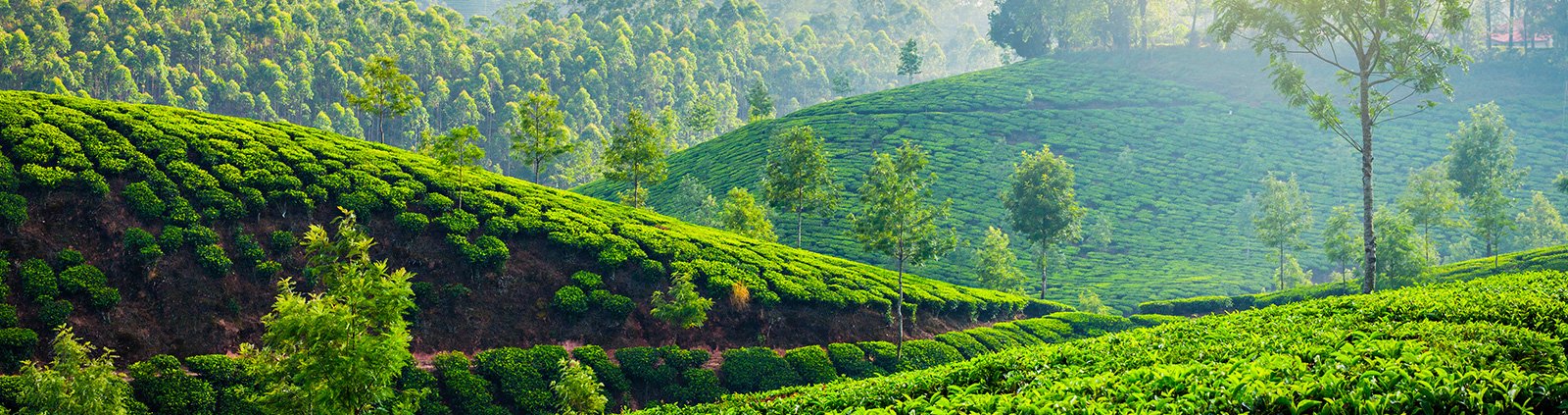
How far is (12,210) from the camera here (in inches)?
906

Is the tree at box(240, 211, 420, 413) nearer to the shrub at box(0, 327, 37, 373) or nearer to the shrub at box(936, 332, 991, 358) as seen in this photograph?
the shrub at box(0, 327, 37, 373)

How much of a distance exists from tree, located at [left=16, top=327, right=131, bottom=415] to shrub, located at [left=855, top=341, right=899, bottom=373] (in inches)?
786

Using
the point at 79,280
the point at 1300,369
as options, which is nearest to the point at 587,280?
the point at 79,280

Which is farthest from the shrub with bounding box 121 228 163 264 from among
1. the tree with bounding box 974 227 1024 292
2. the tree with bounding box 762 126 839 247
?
the tree with bounding box 974 227 1024 292

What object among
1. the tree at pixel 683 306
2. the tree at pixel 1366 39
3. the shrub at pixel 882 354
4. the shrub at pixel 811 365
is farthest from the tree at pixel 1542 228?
the tree at pixel 683 306

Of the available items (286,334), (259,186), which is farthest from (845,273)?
(286,334)

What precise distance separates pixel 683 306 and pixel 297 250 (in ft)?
37.4

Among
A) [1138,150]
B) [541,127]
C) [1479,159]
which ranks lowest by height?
[1479,159]

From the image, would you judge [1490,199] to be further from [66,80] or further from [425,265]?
[66,80]

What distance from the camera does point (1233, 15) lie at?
30.1 metres

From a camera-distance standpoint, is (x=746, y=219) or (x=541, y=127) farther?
(x=746, y=219)

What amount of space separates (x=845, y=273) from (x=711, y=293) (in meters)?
7.62

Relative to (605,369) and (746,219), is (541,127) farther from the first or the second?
(605,369)

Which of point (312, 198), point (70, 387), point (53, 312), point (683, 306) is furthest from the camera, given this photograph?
point (312, 198)
